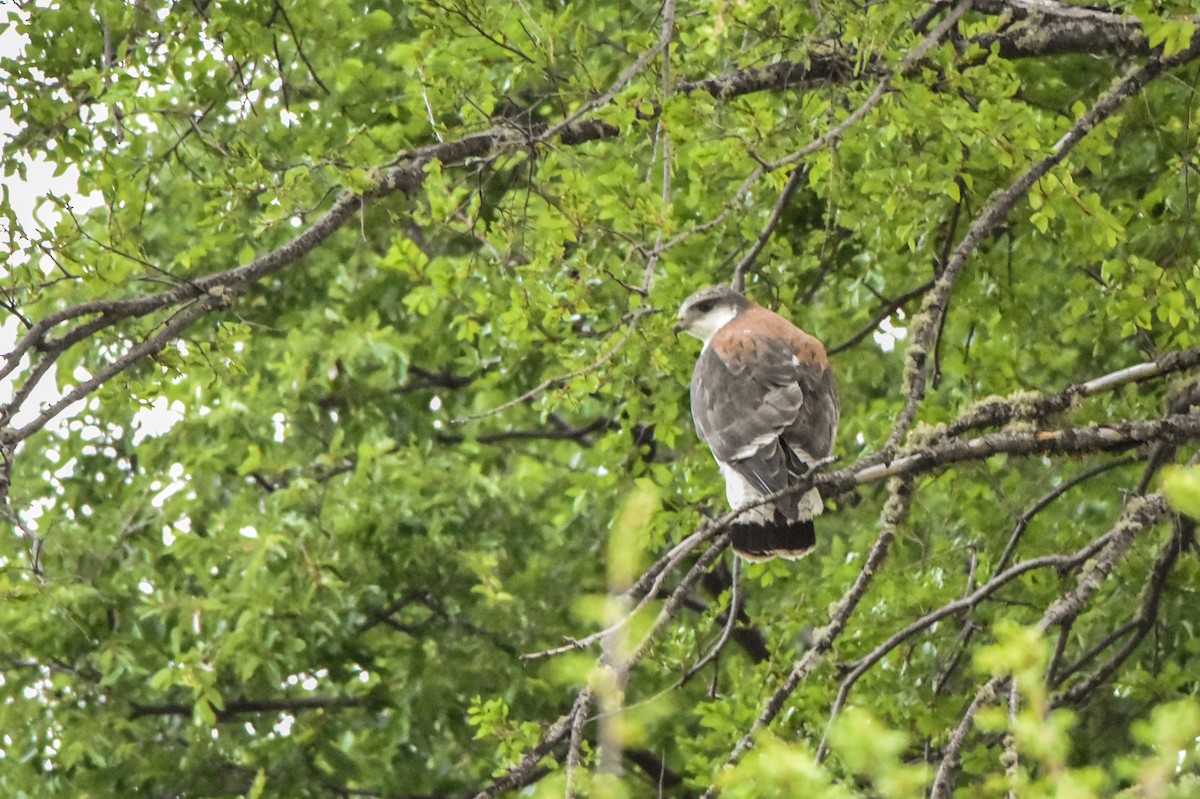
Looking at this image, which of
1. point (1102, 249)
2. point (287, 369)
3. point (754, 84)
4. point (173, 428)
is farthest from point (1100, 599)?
point (173, 428)

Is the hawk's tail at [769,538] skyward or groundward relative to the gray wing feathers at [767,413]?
groundward

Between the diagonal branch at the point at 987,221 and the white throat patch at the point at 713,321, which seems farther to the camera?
the white throat patch at the point at 713,321

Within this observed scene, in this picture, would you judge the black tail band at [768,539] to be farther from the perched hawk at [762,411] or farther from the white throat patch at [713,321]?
the white throat patch at [713,321]

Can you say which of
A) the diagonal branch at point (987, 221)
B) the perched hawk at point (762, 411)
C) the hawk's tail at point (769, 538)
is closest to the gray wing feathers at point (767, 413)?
the perched hawk at point (762, 411)

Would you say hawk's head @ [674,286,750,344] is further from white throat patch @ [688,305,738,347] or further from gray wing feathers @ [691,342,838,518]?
gray wing feathers @ [691,342,838,518]

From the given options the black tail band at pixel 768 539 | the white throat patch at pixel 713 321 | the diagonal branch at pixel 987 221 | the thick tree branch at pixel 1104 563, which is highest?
the white throat patch at pixel 713 321

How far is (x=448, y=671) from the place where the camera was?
24.6ft

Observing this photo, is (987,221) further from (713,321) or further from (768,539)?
(713,321)

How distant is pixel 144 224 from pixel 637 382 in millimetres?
3377

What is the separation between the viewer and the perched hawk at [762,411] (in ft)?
14.5

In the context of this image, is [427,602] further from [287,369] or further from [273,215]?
[273,215]

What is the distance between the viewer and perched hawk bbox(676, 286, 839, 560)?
442cm

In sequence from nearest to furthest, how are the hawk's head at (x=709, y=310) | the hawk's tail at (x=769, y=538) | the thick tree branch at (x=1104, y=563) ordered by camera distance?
the thick tree branch at (x=1104, y=563) → the hawk's tail at (x=769, y=538) → the hawk's head at (x=709, y=310)

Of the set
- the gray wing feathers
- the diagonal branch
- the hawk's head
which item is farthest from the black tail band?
the hawk's head
